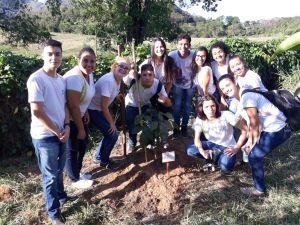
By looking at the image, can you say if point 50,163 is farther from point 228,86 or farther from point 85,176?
point 228,86

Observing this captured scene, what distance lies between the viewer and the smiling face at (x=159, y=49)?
4907 mm

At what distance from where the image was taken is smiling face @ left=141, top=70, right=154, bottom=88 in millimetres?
4598

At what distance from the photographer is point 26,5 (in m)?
19.2

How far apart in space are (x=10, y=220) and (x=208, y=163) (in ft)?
7.61

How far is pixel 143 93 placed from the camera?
4797mm

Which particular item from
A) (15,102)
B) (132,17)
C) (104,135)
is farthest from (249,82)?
(132,17)

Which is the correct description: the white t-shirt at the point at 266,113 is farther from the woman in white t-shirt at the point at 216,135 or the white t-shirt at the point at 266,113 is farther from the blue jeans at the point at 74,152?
the blue jeans at the point at 74,152

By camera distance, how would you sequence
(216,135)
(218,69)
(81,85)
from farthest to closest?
1. (218,69)
2. (216,135)
3. (81,85)

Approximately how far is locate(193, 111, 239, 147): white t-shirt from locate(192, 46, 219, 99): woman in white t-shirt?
1.99 ft

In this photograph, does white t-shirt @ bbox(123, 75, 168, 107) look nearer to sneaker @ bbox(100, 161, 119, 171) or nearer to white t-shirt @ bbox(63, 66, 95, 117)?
sneaker @ bbox(100, 161, 119, 171)

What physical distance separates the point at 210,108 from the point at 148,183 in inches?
43.9

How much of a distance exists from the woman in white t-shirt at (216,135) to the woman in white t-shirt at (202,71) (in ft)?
1.95

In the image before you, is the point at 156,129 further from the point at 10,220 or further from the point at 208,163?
the point at 10,220

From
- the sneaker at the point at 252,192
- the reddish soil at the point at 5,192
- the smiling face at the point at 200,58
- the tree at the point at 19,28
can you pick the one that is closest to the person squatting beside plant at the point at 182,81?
the smiling face at the point at 200,58
